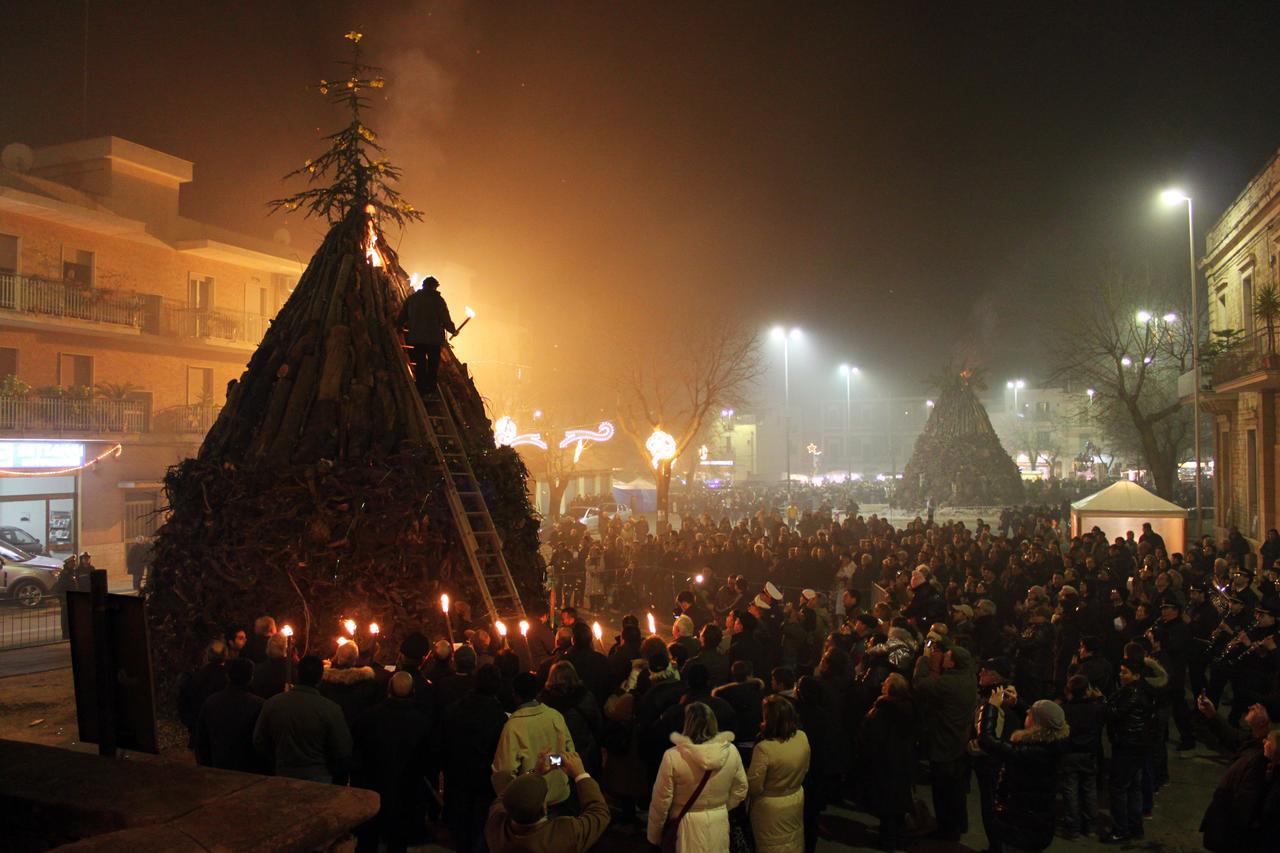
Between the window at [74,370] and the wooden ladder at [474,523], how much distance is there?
22332mm

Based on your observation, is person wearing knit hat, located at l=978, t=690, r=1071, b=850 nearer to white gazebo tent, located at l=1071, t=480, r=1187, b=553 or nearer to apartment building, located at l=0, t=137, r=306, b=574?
white gazebo tent, located at l=1071, t=480, r=1187, b=553

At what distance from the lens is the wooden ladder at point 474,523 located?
9.94 meters

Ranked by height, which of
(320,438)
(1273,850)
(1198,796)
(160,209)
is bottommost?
(1198,796)

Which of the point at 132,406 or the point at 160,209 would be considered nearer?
the point at 132,406

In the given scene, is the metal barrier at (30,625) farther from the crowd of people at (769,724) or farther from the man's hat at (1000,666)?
the man's hat at (1000,666)

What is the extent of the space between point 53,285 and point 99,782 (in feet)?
90.3

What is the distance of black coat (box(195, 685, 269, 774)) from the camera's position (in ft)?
22.6

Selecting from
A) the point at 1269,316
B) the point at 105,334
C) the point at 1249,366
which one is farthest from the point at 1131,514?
the point at 105,334

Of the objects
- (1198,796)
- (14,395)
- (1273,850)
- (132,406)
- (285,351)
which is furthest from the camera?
(132,406)

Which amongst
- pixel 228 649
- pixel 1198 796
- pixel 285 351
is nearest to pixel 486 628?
pixel 228 649

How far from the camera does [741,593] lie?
45.6ft

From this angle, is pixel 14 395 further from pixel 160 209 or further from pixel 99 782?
pixel 99 782

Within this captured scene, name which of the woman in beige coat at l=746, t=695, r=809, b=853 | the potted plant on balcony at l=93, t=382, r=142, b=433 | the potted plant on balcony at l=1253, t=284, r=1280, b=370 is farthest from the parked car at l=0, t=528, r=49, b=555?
the potted plant on balcony at l=1253, t=284, r=1280, b=370

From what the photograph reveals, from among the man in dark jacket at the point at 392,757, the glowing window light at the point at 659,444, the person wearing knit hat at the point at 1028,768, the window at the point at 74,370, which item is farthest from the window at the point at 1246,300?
the window at the point at 74,370
